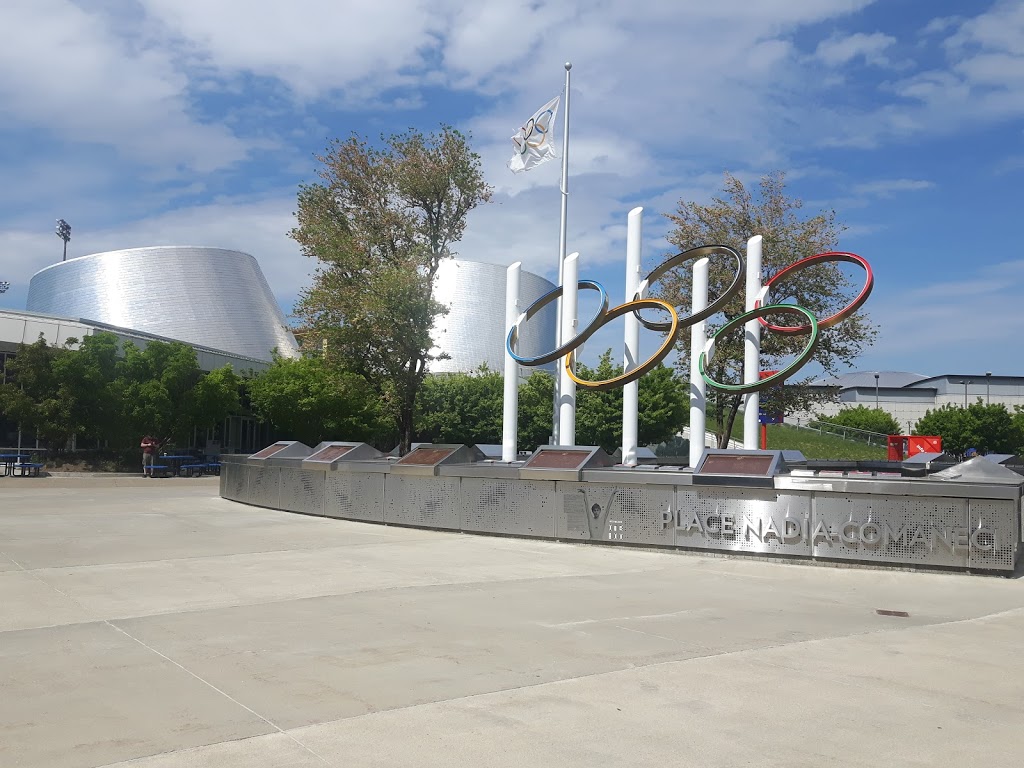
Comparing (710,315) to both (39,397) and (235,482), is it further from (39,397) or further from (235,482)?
(39,397)

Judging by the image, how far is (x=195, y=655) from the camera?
20.3ft

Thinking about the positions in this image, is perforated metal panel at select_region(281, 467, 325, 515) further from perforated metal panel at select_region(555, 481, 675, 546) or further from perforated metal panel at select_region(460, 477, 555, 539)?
perforated metal panel at select_region(555, 481, 675, 546)

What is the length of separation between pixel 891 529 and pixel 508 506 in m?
5.42

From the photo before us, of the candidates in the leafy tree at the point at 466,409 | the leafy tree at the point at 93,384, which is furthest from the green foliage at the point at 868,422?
the leafy tree at the point at 93,384

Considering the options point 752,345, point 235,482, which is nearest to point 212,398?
point 235,482

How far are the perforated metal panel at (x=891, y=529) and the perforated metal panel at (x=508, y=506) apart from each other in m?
3.88

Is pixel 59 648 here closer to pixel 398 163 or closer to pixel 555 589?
pixel 555 589

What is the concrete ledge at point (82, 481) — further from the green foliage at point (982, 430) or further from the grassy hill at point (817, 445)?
the green foliage at point (982, 430)

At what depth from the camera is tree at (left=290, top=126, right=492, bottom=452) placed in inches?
957

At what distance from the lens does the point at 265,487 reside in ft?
59.9

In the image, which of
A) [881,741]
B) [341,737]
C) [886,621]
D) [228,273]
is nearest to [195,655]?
[341,737]

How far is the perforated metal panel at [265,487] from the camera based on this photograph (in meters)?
17.8

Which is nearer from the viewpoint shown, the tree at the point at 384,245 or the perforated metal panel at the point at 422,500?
the perforated metal panel at the point at 422,500

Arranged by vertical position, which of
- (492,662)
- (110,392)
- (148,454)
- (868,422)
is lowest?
(492,662)
